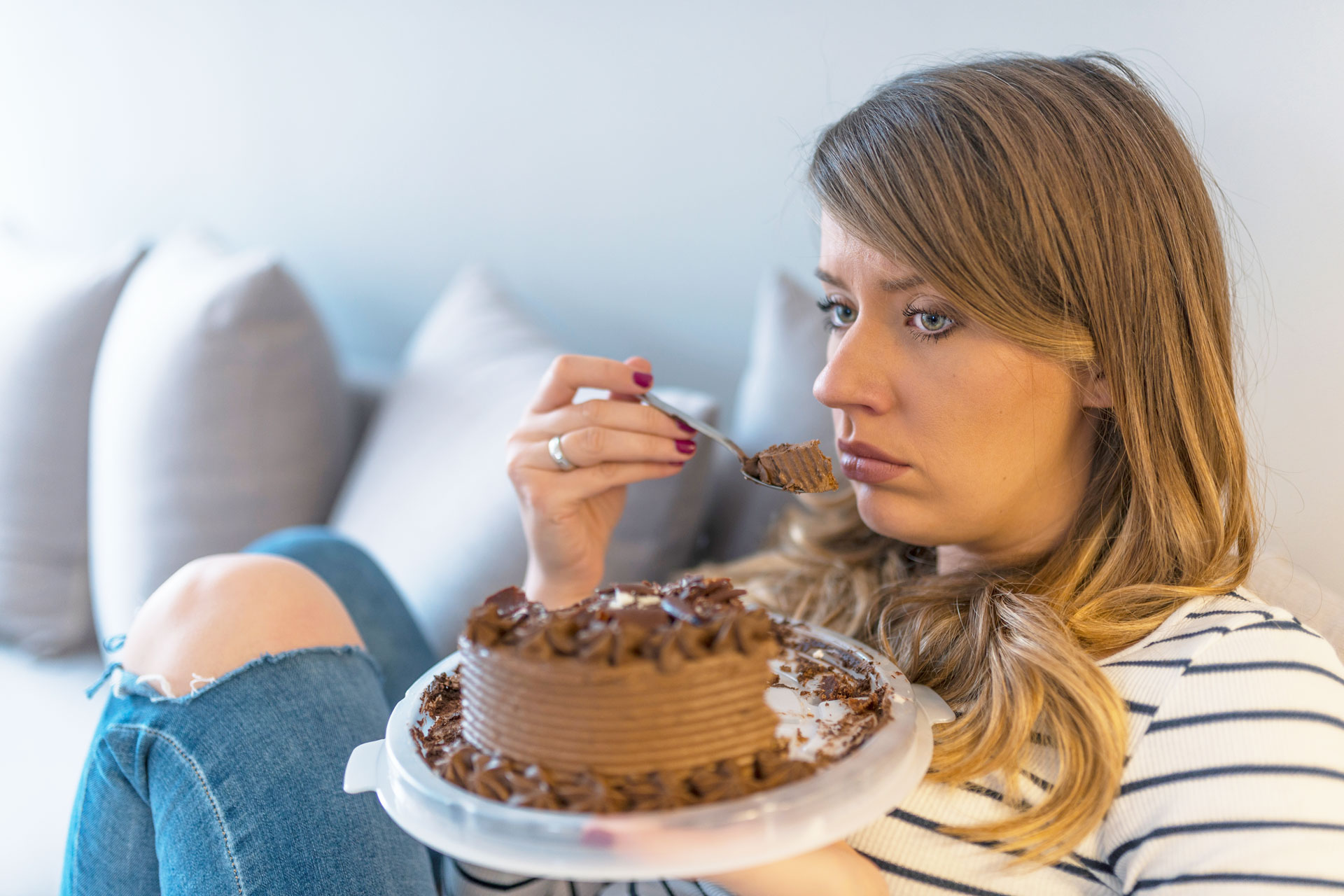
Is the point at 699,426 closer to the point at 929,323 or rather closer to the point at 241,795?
the point at 929,323

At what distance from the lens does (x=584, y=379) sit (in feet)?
4.83

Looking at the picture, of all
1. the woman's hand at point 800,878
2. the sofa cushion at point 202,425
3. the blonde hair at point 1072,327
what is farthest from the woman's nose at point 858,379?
the sofa cushion at point 202,425

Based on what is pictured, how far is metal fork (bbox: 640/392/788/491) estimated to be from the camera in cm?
135

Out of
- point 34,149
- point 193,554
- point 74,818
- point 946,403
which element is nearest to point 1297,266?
point 946,403

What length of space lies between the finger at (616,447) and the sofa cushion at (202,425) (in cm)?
94

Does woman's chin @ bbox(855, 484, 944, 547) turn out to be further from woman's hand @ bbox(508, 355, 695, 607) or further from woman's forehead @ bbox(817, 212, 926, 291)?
woman's hand @ bbox(508, 355, 695, 607)

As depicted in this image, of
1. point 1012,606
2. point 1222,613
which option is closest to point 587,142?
point 1012,606

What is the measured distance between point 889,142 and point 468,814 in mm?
823

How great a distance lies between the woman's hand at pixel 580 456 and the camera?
1.45m

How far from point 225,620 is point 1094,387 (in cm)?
110

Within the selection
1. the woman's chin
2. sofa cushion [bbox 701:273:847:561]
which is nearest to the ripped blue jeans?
the woman's chin

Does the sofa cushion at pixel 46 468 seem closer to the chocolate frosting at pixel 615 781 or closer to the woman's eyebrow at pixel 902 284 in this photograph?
the chocolate frosting at pixel 615 781

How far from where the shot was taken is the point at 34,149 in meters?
3.24

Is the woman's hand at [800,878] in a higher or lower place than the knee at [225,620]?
higher
